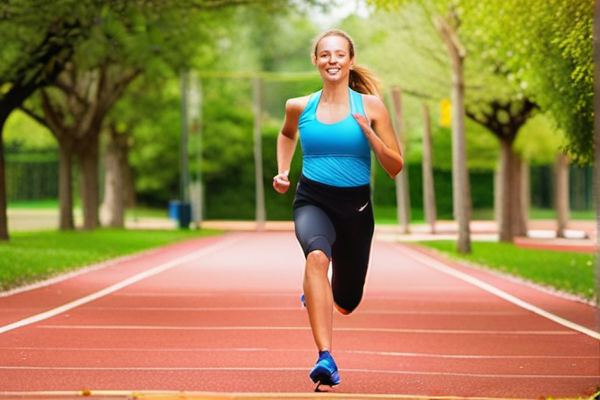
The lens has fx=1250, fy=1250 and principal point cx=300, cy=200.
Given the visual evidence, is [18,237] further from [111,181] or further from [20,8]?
[111,181]

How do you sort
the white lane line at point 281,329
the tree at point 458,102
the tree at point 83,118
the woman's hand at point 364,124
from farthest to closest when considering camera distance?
the tree at point 83,118 < the tree at point 458,102 < the white lane line at point 281,329 < the woman's hand at point 364,124

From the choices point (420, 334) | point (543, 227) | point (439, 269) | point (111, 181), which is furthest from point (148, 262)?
point (543, 227)

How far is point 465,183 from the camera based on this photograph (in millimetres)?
27312

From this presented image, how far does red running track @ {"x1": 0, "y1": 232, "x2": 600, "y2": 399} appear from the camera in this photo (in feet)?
25.4

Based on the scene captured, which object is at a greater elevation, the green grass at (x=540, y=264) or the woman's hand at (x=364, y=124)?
the woman's hand at (x=364, y=124)

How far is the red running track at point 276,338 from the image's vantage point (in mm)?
7734

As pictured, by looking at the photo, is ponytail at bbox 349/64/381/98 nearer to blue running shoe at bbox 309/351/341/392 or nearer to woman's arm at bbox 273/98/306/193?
woman's arm at bbox 273/98/306/193

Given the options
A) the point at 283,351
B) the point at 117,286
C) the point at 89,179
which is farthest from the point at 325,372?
the point at 89,179

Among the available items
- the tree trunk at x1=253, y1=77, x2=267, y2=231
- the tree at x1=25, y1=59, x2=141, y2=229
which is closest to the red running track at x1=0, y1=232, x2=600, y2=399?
the tree at x1=25, y1=59, x2=141, y2=229

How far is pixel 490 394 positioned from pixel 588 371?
1435mm

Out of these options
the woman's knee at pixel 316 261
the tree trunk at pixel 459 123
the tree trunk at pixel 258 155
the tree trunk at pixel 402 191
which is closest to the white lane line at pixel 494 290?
the tree trunk at pixel 459 123

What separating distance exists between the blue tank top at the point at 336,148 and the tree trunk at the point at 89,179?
92.9 ft

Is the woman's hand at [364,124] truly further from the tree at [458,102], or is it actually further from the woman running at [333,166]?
the tree at [458,102]

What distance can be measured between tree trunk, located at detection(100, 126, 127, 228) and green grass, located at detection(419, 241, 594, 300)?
12765mm
